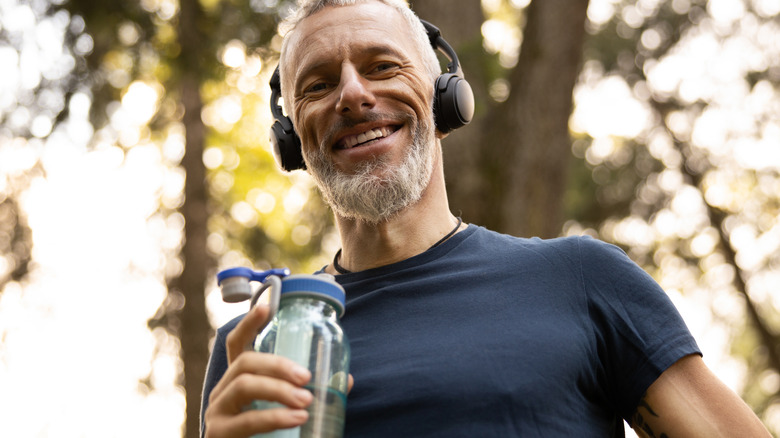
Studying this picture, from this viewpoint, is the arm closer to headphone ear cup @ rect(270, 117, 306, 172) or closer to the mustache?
the mustache

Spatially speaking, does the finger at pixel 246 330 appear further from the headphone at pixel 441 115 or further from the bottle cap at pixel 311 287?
the headphone at pixel 441 115

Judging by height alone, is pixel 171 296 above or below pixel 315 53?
above

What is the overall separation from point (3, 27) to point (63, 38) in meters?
0.71

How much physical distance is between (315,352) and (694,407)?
0.91m

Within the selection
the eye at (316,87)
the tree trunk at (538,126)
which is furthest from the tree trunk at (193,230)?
the eye at (316,87)

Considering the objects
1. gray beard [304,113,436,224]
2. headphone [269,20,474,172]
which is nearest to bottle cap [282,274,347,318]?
gray beard [304,113,436,224]

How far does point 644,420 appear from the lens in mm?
1742

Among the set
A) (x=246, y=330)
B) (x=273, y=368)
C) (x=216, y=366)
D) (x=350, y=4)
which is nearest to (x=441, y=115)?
(x=350, y=4)

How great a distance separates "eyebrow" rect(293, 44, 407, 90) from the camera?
222cm

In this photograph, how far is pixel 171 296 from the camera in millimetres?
8414

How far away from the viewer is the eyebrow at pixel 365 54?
2.22m

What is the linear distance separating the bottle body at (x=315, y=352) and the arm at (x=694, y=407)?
75cm

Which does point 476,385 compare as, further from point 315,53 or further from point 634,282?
point 315,53

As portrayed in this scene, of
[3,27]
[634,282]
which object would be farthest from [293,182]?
[634,282]
